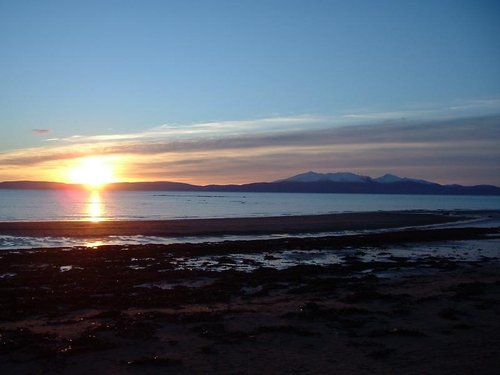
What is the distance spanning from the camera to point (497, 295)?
14250 mm

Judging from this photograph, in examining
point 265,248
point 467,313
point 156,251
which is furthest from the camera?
point 265,248

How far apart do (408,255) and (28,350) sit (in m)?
21.3

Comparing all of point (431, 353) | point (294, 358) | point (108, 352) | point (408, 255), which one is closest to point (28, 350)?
point (108, 352)

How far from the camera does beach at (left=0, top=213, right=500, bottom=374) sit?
848 cm

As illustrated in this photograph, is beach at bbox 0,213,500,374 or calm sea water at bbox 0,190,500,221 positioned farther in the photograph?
calm sea water at bbox 0,190,500,221

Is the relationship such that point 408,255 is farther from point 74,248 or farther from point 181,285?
point 74,248

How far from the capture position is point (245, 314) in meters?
11.9

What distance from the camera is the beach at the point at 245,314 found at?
848 centimetres

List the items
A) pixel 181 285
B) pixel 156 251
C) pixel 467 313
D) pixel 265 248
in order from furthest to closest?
pixel 265 248 → pixel 156 251 → pixel 181 285 → pixel 467 313

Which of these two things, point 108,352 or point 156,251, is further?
point 156,251

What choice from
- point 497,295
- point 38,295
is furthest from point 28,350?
point 497,295

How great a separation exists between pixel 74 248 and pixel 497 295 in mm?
20963

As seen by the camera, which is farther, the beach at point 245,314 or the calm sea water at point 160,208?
the calm sea water at point 160,208

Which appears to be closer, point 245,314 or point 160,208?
point 245,314
